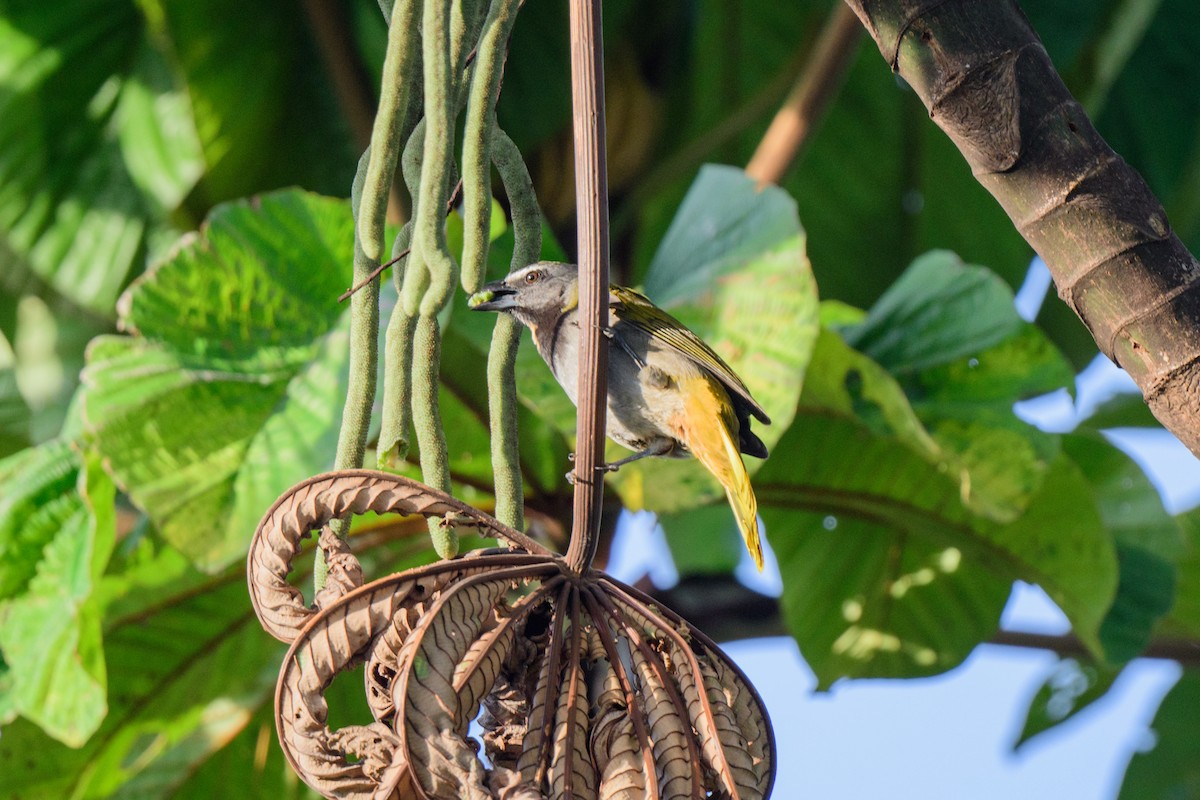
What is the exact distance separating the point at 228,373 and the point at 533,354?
0.71m

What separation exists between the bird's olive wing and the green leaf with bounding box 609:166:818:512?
0.40 meters

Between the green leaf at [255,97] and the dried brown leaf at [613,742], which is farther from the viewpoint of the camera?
the green leaf at [255,97]

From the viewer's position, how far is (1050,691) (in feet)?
16.9

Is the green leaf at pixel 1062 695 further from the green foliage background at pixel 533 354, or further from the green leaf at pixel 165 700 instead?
the green leaf at pixel 165 700

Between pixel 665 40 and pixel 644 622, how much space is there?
3.67 m

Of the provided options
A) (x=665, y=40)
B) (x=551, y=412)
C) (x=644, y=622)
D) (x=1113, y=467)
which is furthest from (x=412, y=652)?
(x=665, y=40)

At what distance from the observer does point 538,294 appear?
7.42 ft

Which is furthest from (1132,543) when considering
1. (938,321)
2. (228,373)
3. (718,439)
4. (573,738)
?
(573,738)

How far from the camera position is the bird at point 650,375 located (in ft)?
7.02

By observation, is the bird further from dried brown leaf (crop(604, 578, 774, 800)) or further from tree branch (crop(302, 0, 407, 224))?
tree branch (crop(302, 0, 407, 224))

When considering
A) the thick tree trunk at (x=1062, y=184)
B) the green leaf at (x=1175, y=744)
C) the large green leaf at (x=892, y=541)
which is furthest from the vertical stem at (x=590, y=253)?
the green leaf at (x=1175, y=744)

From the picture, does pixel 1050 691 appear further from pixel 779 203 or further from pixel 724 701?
pixel 724 701

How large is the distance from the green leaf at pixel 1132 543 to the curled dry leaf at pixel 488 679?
8.64 ft

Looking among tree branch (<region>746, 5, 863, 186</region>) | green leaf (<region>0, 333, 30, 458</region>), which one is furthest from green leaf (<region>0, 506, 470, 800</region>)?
tree branch (<region>746, 5, 863, 186</region>)
